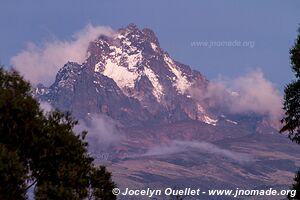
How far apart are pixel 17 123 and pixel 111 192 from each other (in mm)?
15134

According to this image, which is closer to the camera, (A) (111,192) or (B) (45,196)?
(B) (45,196)

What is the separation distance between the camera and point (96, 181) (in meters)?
69.4

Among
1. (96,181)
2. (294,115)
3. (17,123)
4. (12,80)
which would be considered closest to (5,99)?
(17,123)

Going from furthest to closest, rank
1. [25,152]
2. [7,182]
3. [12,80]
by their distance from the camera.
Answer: [12,80] → [25,152] → [7,182]

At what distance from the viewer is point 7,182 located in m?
57.4

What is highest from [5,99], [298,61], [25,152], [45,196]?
[298,61]

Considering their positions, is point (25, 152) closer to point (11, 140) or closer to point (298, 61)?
point (11, 140)

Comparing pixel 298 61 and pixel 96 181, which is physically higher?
pixel 298 61

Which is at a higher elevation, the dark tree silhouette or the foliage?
the dark tree silhouette

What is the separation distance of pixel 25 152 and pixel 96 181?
1073 centimetres

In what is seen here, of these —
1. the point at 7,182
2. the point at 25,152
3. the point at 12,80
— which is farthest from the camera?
the point at 12,80

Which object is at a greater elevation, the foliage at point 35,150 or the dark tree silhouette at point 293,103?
the dark tree silhouette at point 293,103

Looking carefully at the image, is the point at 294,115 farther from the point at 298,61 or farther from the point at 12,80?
the point at 12,80

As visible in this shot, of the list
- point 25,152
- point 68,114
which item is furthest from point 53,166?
point 68,114
